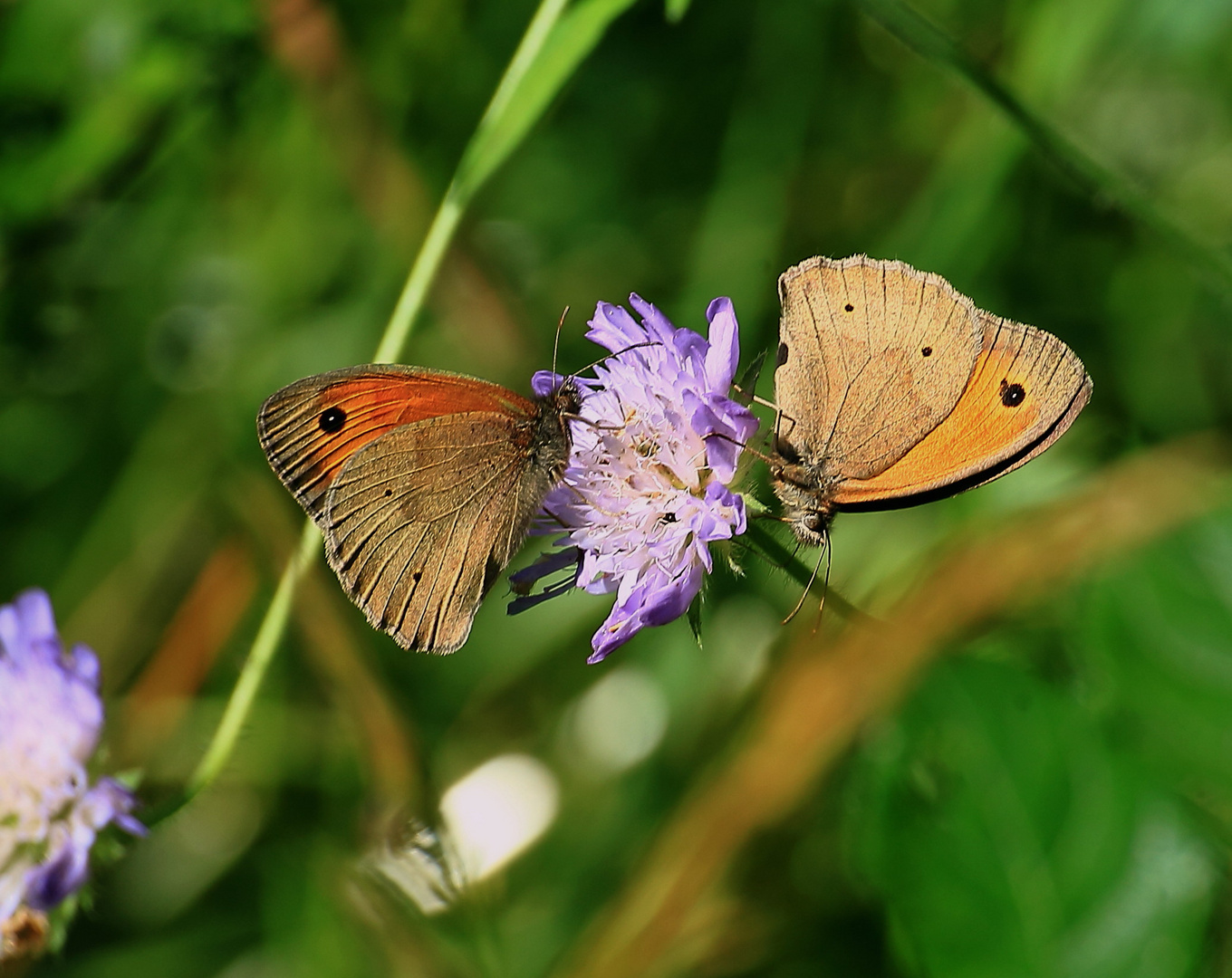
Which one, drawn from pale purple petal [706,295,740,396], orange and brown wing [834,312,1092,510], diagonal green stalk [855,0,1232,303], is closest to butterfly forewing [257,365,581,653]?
pale purple petal [706,295,740,396]

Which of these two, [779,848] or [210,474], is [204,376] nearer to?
[210,474]

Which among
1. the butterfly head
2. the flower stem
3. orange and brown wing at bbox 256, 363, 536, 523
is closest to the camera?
the butterfly head

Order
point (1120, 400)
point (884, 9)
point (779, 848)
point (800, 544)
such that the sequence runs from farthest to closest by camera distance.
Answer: point (1120, 400)
point (779, 848)
point (884, 9)
point (800, 544)

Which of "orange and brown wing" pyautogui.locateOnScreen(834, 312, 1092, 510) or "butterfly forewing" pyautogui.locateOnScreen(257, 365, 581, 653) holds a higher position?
"orange and brown wing" pyautogui.locateOnScreen(834, 312, 1092, 510)

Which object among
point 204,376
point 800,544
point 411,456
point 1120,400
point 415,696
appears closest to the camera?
point 800,544

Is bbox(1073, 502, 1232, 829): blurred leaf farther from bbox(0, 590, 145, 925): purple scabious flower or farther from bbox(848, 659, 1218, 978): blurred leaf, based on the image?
bbox(0, 590, 145, 925): purple scabious flower

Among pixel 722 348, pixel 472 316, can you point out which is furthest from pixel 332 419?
pixel 472 316

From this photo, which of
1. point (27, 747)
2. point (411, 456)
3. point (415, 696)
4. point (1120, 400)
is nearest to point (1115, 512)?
point (1120, 400)
